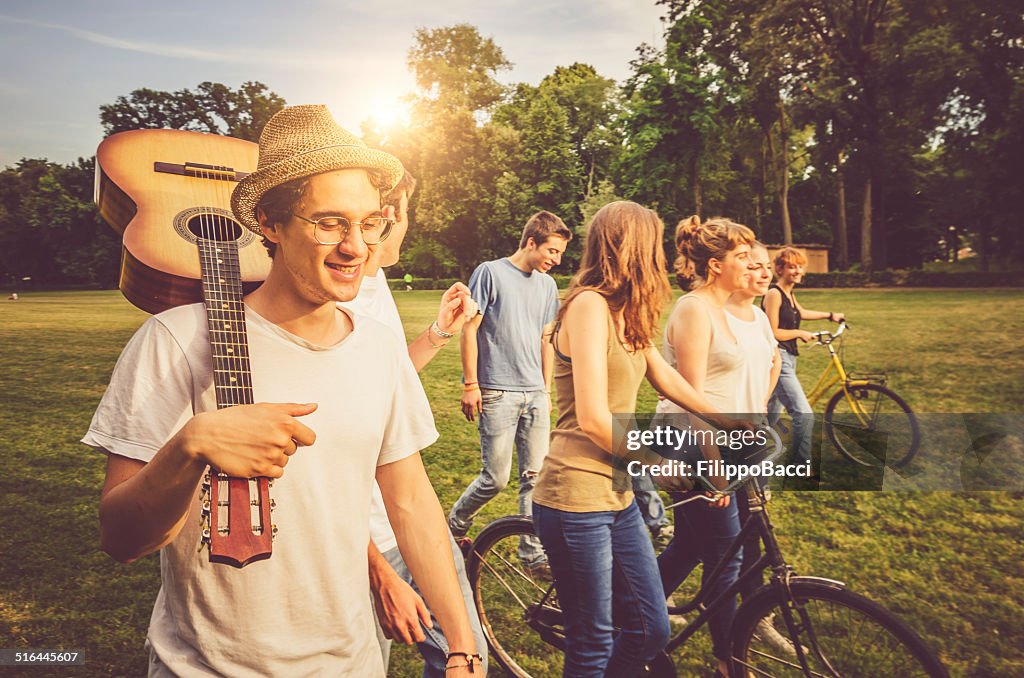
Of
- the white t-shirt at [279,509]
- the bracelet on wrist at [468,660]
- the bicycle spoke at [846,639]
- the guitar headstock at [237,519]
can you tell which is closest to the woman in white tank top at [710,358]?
the bicycle spoke at [846,639]

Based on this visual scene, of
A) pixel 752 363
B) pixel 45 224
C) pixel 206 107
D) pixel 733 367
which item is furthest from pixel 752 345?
pixel 45 224

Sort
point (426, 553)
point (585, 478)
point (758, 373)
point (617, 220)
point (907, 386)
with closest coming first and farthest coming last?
1. point (426, 553)
2. point (585, 478)
3. point (617, 220)
4. point (758, 373)
5. point (907, 386)

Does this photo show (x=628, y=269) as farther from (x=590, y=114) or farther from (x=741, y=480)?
(x=590, y=114)

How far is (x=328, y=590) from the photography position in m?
1.35

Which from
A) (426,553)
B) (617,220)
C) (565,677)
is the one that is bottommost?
(565,677)

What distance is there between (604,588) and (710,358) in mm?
1446

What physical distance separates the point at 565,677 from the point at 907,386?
31.7ft

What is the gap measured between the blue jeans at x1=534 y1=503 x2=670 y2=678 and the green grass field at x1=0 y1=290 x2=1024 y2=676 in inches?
46.0

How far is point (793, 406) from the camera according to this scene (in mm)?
5793

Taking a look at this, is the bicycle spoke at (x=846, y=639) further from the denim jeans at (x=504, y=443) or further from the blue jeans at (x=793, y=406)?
the blue jeans at (x=793, y=406)

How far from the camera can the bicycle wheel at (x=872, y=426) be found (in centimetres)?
630

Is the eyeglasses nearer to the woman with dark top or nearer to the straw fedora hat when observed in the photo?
the straw fedora hat

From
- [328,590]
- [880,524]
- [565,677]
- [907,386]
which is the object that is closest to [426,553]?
[328,590]

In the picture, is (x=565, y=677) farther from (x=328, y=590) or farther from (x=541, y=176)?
(x=541, y=176)
